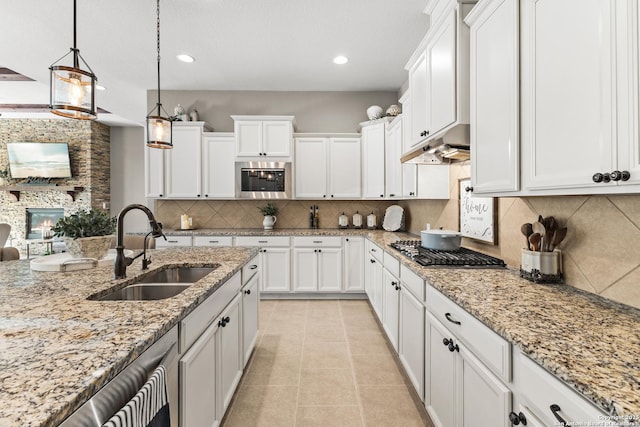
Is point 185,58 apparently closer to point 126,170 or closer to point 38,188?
point 126,170

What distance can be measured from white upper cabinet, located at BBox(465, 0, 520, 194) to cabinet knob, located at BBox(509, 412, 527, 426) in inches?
35.4

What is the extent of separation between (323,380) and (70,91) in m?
2.41

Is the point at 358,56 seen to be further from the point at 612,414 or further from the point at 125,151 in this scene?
the point at 125,151

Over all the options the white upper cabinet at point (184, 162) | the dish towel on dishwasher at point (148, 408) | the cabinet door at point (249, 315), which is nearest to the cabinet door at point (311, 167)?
the white upper cabinet at point (184, 162)

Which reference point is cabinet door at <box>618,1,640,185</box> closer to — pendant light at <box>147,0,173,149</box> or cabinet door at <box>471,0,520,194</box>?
cabinet door at <box>471,0,520,194</box>

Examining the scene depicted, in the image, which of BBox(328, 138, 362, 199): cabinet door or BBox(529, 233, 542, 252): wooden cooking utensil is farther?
BBox(328, 138, 362, 199): cabinet door

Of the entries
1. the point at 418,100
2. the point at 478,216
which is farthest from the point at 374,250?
the point at 418,100

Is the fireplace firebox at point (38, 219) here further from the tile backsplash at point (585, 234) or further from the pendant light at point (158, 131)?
the tile backsplash at point (585, 234)

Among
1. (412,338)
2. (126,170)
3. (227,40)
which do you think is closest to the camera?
(412,338)

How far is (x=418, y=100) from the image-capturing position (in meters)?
2.46

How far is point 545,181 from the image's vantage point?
1220 millimetres

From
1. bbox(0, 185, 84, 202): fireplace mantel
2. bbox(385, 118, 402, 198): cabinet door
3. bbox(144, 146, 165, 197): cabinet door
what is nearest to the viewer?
bbox(385, 118, 402, 198): cabinet door

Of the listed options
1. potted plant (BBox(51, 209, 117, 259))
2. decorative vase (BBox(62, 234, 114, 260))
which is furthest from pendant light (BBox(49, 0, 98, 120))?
decorative vase (BBox(62, 234, 114, 260))

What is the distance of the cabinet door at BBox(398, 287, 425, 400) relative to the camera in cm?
184
